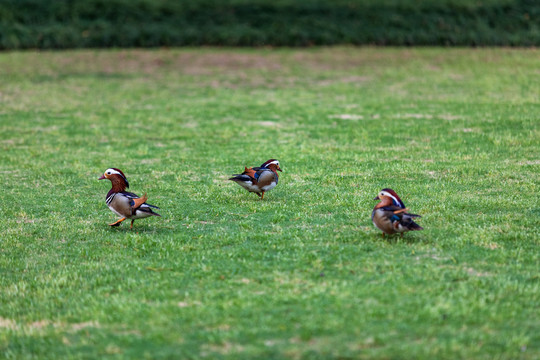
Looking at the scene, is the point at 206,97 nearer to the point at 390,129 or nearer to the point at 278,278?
the point at 390,129

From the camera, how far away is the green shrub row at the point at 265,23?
29.3 meters

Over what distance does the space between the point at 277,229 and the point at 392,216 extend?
195cm

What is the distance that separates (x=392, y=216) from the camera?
8055mm

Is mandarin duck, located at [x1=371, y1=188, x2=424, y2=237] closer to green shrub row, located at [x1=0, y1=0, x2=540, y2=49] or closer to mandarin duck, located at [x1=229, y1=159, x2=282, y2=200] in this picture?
mandarin duck, located at [x1=229, y1=159, x2=282, y2=200]

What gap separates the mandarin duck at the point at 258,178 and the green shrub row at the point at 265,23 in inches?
800

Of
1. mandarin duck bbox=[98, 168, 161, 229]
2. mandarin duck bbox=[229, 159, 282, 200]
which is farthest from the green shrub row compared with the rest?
mandarin duck bbox=[98, 168, 161, 229]

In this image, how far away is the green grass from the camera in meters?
6.05

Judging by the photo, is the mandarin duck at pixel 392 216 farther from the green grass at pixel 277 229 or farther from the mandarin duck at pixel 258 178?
the mandarin duck at pixel 258 178

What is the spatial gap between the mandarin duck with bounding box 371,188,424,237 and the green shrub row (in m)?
22.7

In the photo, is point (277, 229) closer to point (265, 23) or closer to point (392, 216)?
point (392, 216)

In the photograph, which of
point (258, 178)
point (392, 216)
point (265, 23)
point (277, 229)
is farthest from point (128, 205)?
point (265, 23)

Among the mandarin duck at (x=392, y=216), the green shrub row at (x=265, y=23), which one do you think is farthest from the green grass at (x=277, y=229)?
the green shrub row at (x=265, y=23)

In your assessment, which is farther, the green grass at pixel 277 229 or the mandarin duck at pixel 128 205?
the mandarin duck at pixel 128 205

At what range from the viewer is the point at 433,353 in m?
5.54
